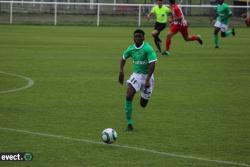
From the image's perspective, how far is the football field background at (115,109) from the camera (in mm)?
13016

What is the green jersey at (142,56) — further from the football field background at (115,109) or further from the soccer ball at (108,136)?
the soccer ball at (108,136)

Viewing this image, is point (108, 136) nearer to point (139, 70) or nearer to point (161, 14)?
point (139, 70)

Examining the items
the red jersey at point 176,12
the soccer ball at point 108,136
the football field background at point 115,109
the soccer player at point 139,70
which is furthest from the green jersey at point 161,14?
the soccer ball at point 108,136

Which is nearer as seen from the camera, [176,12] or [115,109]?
[115,109]

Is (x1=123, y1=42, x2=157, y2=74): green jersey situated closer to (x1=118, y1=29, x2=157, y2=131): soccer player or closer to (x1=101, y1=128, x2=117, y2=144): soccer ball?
(x1=118, y1=29, x2=157, y2=131): soccer player

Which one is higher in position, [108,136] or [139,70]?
[139,70]

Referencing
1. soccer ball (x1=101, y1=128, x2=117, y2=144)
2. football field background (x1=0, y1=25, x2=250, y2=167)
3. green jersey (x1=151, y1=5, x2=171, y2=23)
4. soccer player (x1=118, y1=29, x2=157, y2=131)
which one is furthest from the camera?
green jersey (x1=151, y1=5, x2=171, y2=23)

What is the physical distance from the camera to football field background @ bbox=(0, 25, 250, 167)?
1302cm

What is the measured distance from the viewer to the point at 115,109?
18344 millimetres

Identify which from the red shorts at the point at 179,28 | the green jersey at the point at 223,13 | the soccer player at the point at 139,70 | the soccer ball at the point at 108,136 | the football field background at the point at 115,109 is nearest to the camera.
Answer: the football field background at the point at 115,109

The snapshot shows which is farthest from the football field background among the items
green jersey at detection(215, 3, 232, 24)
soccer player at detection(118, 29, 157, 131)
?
green jersey at detection(215, 3, 232, 24)

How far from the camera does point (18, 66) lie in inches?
1073

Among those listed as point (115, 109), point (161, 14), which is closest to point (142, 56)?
point (115, 109)

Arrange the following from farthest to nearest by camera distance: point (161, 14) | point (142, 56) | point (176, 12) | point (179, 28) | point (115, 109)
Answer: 1. point (161, 14)
2. point (179, 28)
3. point (176, 12)
4. point (115, 109)
5. point (142, 56)
